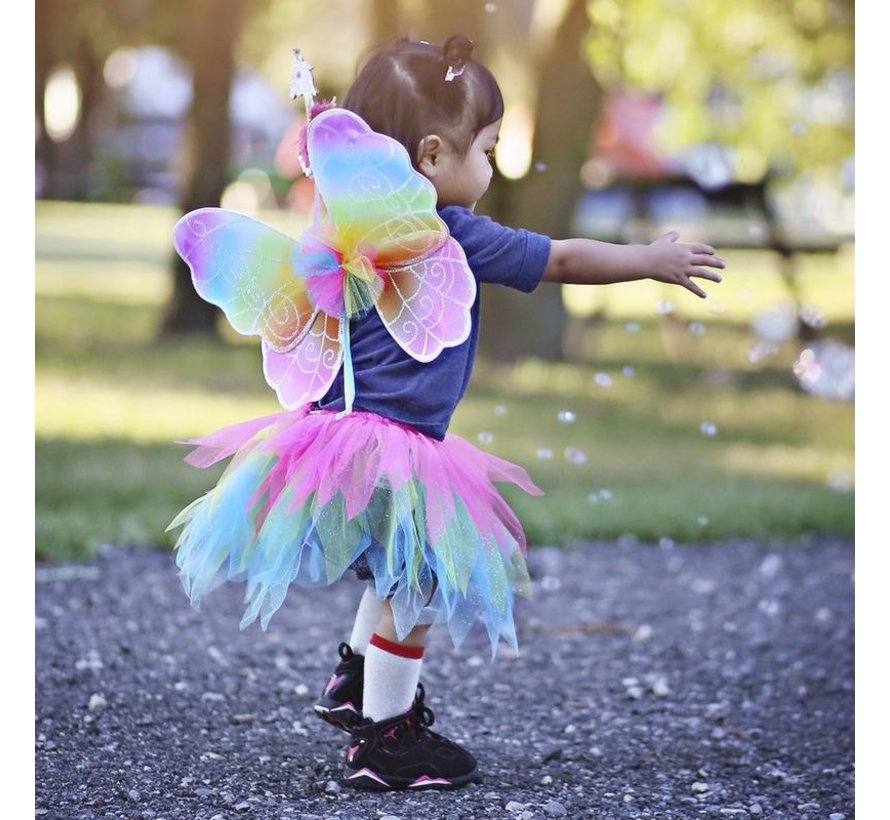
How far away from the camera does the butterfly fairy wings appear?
2643 mm

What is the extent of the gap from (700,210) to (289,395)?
78.4 feet

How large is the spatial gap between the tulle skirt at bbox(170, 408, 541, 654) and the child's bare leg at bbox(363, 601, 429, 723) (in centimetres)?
9

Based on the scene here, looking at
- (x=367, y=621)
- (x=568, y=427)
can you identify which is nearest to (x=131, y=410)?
(x=568, y=427)

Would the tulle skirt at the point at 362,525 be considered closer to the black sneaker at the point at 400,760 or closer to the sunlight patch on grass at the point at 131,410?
the black sneaker at the point at 400,760

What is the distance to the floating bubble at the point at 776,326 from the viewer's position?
9562 millimetres

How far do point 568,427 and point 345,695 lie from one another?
177 inches

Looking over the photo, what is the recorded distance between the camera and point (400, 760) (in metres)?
2.78

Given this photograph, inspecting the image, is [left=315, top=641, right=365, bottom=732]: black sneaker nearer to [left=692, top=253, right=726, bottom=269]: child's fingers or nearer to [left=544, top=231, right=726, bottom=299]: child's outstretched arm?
[left=544, top=231, right=726, bottom=299]: child's outstretched arm

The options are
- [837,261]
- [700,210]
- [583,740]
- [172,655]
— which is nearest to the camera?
[583,740]

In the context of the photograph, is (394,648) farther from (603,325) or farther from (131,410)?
(603,325)

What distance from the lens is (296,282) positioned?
9.16 feet

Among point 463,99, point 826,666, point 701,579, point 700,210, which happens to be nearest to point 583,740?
point 826,666
